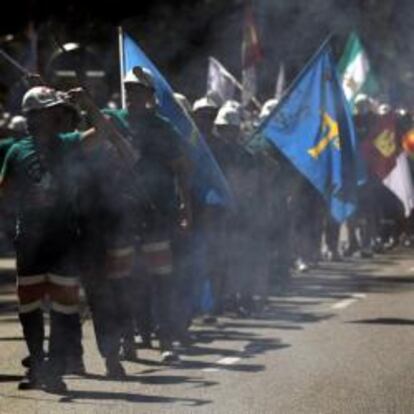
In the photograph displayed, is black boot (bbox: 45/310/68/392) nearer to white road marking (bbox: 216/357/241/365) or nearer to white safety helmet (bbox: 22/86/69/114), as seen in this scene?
white safety helmet (bbox: 22/86/69/114)

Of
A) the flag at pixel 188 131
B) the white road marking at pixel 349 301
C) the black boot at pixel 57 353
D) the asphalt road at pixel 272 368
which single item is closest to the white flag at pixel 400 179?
the white road marking at pixel 349 301

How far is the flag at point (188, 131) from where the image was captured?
37.2 feet

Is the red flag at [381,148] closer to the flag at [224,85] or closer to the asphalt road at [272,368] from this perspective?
the flag at [224,85]

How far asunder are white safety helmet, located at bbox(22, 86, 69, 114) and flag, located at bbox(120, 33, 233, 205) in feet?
6.04

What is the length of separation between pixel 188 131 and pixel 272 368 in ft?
7.11

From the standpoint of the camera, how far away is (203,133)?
12859 millimetres

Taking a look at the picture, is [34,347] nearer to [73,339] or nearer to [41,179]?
[73,339]

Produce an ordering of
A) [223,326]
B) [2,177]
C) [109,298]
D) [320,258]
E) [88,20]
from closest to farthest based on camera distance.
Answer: [88,20]
[2,177]
[109,298]
[223,326]
[320,258]

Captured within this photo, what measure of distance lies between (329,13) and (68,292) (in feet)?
10.4

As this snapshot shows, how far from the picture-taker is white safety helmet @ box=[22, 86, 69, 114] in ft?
30.4

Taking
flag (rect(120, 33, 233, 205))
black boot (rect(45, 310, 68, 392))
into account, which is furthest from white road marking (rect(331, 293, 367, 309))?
black boot (rect(45, 310, 68, 392))

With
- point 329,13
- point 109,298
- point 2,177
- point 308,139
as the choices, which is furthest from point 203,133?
point 329,13

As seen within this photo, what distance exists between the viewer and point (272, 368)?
1016 centimetres

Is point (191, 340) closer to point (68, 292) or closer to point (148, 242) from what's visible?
point (148, 242)
